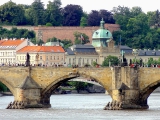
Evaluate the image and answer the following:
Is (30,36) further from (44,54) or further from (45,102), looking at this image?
(45,102)

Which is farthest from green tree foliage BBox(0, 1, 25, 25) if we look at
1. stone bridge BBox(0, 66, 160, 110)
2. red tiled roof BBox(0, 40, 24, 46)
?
stone bridge BBox(0, 66, 160, 110)

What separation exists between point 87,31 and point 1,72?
96.3 metres

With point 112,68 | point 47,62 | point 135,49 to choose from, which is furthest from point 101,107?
point 135,49

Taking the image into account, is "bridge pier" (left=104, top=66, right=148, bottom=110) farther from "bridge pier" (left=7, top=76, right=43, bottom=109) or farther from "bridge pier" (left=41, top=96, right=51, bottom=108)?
"bridge pier" (left=7, top=76, right=43, bottom=109)

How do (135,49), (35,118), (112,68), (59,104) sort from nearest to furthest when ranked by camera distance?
(35,118), (112,68), (59,104), (135,49)

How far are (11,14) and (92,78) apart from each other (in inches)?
3607

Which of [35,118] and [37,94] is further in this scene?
[37,94]

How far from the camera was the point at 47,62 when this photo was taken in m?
165

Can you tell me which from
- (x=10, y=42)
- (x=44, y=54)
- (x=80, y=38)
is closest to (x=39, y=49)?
(x=44, y=54)

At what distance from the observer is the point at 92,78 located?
99625 millimetres

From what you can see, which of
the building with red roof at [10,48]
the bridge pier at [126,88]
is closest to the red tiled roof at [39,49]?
the building with red roof at [10,48]

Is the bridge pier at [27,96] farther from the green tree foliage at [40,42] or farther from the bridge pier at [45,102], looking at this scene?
the green tree foliage at [40,42]

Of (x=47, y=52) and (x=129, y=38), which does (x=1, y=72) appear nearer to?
(x=47, y=52)

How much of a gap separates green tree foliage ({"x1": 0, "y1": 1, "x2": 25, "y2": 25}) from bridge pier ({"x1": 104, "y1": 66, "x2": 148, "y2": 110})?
303 ft
